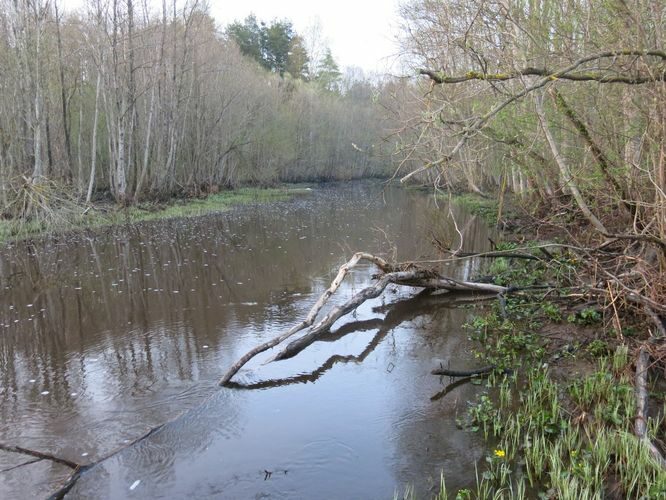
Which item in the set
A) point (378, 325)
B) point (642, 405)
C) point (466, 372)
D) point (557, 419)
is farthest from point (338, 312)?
point (642, 405)

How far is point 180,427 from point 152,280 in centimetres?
760

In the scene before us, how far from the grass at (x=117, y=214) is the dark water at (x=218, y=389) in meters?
4.49

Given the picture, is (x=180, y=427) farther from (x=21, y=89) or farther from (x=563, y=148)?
(x=21, y=89)

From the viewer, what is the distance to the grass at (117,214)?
18.4m

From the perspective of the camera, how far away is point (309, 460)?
214 inches

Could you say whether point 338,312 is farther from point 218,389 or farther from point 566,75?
point 566,75

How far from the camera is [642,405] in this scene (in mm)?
5297

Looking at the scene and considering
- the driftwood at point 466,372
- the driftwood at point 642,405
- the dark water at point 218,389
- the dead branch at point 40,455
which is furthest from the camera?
the driftwood at point 466,372

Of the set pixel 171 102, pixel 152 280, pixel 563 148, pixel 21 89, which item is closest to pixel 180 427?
pixel 152 280

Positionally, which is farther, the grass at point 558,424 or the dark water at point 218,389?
the dark water at point 218,389

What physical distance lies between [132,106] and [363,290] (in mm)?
20975

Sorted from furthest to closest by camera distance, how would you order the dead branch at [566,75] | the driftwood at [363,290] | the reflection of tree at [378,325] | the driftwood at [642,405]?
the driftwood at [363,290] → the reflection of tree at [378,325] → the dead branch at [566,75] → the driftwood at [642,405]

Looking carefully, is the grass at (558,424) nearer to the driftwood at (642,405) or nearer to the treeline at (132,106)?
the driftwood at (642,405)

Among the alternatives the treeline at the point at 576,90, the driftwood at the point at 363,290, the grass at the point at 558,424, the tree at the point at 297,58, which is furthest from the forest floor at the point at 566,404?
the tree at the point at 297,58
